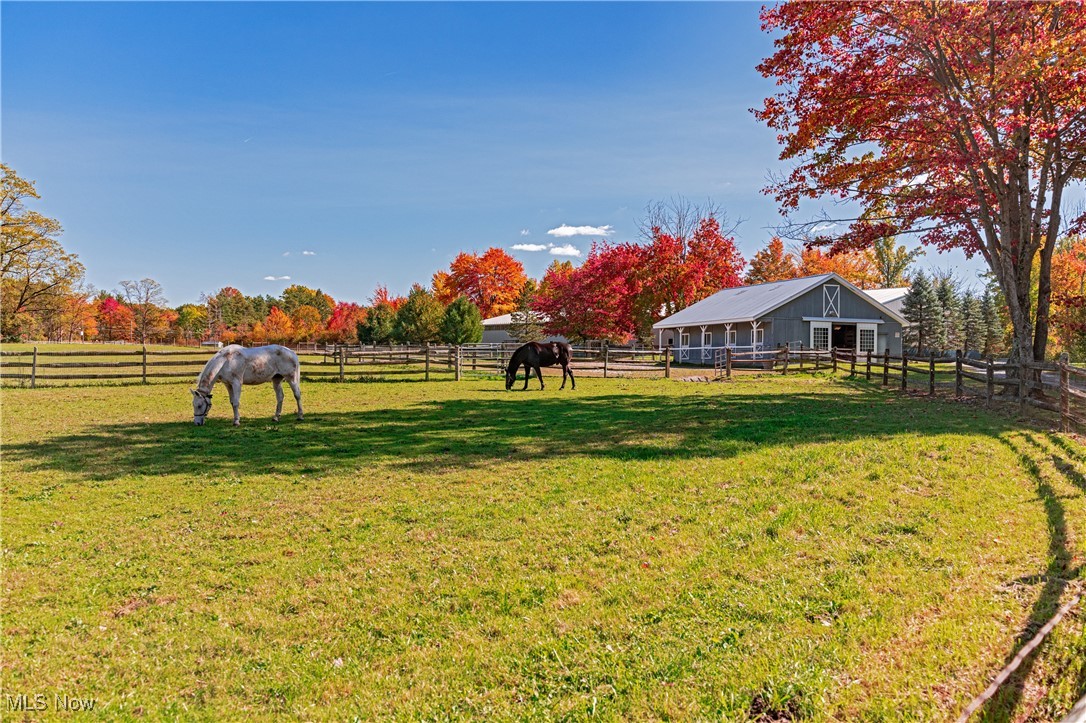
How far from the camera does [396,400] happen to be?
15.8 m

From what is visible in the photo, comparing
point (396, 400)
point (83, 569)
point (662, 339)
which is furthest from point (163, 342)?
point (83, 569)

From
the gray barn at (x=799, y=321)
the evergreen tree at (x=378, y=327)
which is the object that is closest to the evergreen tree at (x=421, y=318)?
the evergreen tree at (x=378, y=327)

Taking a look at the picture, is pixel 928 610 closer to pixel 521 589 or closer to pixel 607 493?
pixel 521 589

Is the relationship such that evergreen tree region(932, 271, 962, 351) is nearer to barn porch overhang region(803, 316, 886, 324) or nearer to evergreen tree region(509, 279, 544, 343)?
barn porch overhang region(803, 316, 886, 324)

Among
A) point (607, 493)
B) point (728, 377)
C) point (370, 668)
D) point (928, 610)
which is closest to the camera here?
point (370, 668)

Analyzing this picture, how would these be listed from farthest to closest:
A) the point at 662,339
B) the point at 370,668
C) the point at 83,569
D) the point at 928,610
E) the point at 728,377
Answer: the point at 662,339
the point at 728,377
the point at 83,569
the point at 928,610
the point at 370,668

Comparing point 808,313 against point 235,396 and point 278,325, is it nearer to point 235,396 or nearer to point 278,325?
point 235,396

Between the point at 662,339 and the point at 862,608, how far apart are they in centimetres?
4021

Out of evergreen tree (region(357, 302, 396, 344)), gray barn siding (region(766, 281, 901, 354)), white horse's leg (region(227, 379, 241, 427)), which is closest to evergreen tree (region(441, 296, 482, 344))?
evergreen tree (region(357, 302, 396, 344))

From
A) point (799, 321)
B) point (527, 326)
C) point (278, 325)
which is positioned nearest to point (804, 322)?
point (799, 321)

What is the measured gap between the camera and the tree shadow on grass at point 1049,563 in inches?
115

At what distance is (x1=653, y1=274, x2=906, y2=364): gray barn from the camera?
32375 millimetres

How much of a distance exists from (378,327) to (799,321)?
124 ft

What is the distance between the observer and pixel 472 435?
10398 millimetres
